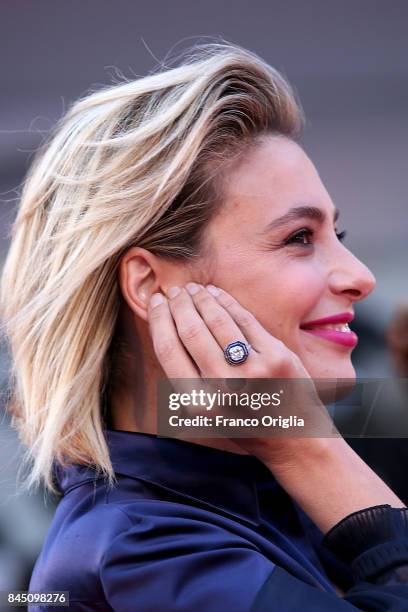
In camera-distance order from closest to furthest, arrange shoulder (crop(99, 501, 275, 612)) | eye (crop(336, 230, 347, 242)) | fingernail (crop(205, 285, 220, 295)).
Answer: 1. shoulder (crop(99, 501, 275, 612))
2. fingernail (crop(205, 285, 220, 295))
3. eye (crop(336, 230, 347, 242))

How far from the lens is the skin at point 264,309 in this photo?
1.10 m

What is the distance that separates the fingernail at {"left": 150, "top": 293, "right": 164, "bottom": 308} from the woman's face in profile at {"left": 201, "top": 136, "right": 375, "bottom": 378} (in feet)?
0.27

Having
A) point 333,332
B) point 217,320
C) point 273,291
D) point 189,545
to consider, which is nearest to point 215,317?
point 217,320

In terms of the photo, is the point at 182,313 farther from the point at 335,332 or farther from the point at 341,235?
the point at 341,235

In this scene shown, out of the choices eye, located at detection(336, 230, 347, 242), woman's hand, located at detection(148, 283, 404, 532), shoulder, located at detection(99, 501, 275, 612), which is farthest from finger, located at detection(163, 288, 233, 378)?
eye, located at detection(336, 230, 347, 242)

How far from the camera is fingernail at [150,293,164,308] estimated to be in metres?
1.19

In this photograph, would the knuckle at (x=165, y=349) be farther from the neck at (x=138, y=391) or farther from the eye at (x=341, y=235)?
the eye at (x=341, y=235)

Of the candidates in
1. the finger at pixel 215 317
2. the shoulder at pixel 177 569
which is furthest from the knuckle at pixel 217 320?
the shoulder at pixel 177 569

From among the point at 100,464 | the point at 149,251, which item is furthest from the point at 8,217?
the point at 100,464

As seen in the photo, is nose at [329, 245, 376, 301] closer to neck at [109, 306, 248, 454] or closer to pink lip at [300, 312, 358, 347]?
pink lip at [300, 312, 358, 347]

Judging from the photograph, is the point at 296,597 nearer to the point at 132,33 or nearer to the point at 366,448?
the point at 366,448

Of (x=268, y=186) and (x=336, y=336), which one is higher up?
(x=268, y=186)

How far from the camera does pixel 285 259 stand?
4.00ft

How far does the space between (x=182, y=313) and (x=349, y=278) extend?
27 cm
